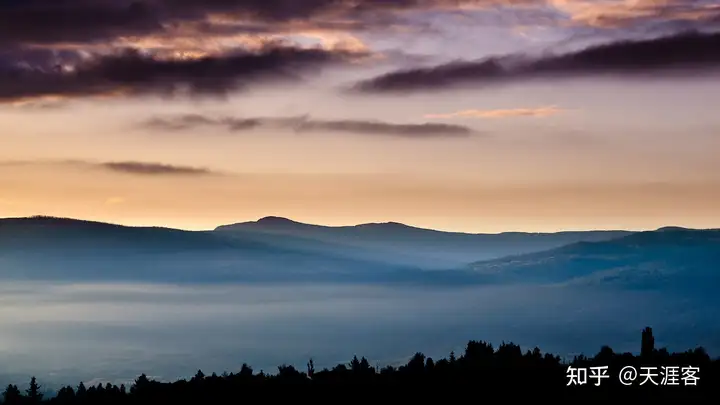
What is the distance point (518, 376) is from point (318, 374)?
20.7m

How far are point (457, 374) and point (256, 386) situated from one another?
15.3 m

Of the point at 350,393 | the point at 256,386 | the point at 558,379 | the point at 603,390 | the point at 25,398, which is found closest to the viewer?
the point at 603,390

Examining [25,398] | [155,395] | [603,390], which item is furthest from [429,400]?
[25,398]

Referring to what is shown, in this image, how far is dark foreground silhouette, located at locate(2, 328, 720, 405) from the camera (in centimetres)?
6444

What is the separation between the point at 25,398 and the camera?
4510 inches

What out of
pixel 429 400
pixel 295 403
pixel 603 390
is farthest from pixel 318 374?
pixel 603 390

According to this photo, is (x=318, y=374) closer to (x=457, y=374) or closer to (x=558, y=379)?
(x=457, y=374)

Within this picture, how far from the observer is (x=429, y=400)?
71.4 metres

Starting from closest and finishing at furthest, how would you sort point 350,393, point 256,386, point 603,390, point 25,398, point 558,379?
point 603,390 → point 558,379 → point 350,393 → point 256,386 → point 25,398

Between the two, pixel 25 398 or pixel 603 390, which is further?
pixel 25 398

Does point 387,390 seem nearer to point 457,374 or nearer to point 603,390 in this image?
point 457,374

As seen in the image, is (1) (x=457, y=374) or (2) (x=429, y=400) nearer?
(2) (x=429, y=400)

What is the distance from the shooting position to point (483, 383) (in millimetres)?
73125

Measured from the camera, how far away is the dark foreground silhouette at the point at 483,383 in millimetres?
64438
